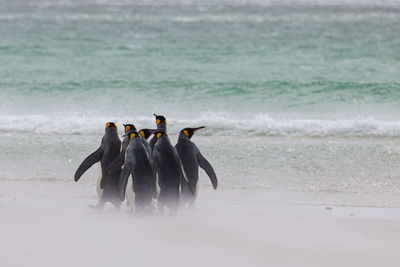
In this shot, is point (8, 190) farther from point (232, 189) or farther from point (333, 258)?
point (333, 258)

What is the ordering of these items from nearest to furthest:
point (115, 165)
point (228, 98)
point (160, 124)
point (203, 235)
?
point (203, 235)
point (115, 165)
point (160, 124)
point (228, 98)

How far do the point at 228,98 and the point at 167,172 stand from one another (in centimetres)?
560

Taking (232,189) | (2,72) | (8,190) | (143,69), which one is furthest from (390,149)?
(2,72)

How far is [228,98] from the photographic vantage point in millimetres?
9117

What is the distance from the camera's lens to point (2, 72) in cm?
1107

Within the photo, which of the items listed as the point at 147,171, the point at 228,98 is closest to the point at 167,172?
the point at 147,171

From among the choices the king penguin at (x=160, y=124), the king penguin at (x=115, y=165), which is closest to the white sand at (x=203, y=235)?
the king penguin at (x=115, y=165)

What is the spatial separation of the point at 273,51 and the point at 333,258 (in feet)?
36.8

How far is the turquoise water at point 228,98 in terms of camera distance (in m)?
4.91

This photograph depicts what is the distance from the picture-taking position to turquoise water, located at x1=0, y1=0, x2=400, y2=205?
193 inches

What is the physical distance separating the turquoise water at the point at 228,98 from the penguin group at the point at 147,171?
0.64 m

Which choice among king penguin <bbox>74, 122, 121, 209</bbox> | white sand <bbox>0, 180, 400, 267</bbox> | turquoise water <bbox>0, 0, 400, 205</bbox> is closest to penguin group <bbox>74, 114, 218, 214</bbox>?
king penguin <bbox>74, 122, 121, 209</bbox>

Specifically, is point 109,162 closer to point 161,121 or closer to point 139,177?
point 139,177

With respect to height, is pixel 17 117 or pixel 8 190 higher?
pixel 17 117
